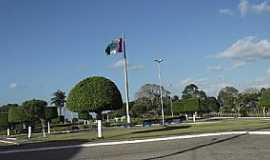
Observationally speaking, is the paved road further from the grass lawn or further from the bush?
the bush

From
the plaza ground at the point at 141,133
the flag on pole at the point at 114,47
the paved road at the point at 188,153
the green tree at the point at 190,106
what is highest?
the flag on pole at the point at 114,47

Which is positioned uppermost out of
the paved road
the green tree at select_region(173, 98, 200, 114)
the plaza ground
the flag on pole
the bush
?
the flag on pole

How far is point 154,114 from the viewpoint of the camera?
120438 mm

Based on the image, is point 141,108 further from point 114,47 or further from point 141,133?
point 141,133

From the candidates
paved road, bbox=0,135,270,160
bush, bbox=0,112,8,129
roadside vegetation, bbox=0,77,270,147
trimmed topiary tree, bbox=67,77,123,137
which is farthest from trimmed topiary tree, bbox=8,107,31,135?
paved road, bbox=0,135,270,160

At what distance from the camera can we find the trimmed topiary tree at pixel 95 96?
33.3 m

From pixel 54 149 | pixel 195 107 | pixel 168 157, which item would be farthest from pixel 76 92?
pixel 195 107

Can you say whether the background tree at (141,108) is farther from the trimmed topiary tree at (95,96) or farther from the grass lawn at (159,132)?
the trimmed topiary tree at (95,96)

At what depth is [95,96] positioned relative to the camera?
109 feet

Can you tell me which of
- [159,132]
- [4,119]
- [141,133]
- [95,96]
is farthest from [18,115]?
[95,96]

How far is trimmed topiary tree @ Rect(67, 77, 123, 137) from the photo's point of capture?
33344 mm

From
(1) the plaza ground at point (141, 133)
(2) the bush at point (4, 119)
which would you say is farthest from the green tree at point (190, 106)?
(1) the plaza ground at point (141, 133)

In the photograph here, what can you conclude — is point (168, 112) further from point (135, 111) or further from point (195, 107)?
point (195, 107)

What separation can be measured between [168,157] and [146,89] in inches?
4419
